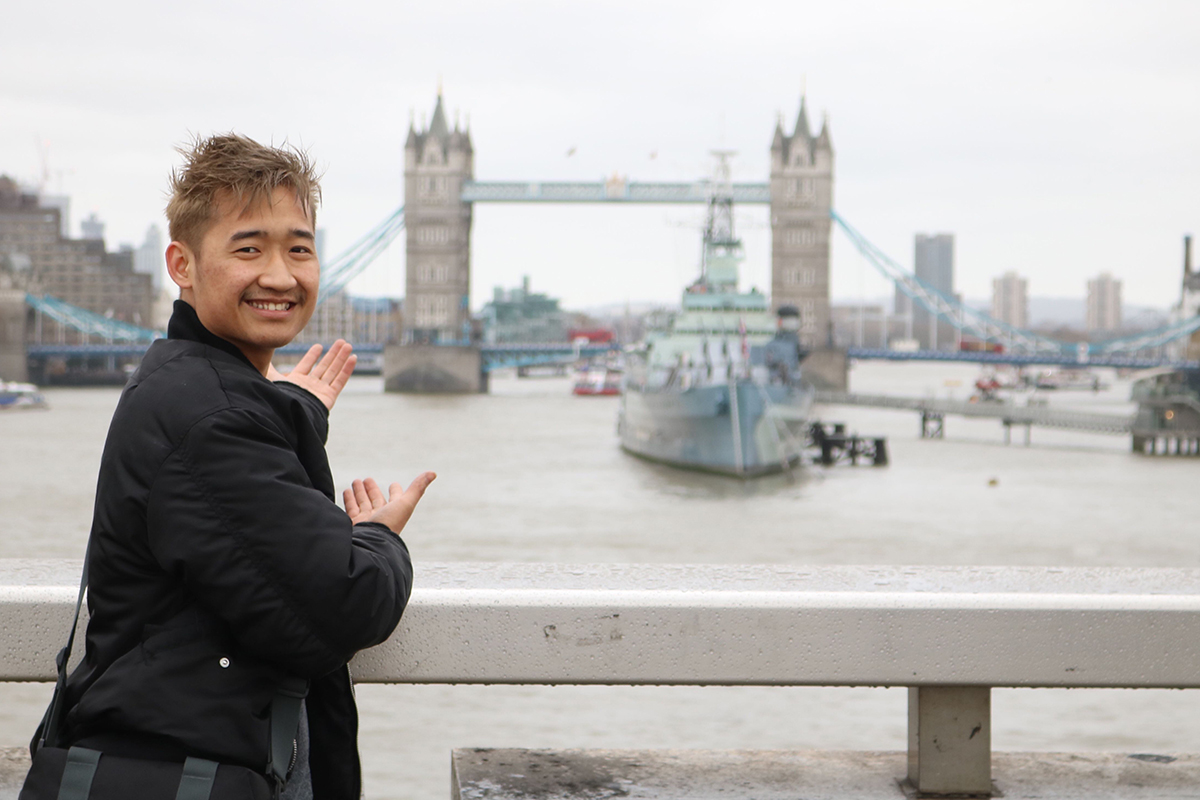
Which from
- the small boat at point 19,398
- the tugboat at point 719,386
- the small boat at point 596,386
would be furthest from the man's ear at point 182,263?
the small boat at point 596,386

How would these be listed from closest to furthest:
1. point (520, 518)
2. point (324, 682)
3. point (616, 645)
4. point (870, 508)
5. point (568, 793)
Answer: point (324, 682)
point (616, 645)
point (568, 793)
point (520, 518)
point (870, 508)

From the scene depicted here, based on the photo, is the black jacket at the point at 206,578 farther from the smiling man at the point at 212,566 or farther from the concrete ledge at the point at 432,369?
the concrete ledge at the point at 432,369

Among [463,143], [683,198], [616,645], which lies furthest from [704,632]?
[463,143]

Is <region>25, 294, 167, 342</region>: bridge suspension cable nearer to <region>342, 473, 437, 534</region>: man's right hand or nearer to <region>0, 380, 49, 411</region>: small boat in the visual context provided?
<region>0, 380, 49, 411</region>: small boat

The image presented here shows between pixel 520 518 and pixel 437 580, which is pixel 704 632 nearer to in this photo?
pixel 437 580

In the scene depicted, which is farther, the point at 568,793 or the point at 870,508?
the point at 870,508

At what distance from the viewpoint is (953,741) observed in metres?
1.55

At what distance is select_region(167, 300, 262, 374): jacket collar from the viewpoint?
3.79ft

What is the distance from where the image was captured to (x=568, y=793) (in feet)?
5.05

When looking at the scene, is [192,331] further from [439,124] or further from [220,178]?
[439,124]

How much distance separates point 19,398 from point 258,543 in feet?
166

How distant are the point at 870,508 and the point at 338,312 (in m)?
97.5

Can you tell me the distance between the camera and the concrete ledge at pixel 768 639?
4.68 ft

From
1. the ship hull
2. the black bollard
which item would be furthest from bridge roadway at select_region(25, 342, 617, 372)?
the ship hull
